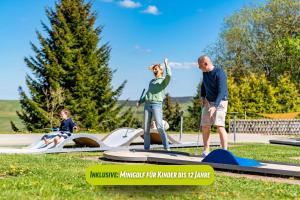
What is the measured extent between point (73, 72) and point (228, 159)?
23579mm

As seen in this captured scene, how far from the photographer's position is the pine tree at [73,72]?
30750 millimetres

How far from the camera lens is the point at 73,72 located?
30859 millimetres

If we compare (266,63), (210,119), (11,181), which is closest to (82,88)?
(266,63)

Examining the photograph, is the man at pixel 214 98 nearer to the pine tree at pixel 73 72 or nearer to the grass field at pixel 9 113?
the pine tree at pixel 73 72

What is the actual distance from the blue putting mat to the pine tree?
888 inches

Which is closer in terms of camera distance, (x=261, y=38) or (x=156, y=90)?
(x=156, y=90)

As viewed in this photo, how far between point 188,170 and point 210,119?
3.46 meters

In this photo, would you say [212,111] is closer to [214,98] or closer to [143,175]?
[214,98]

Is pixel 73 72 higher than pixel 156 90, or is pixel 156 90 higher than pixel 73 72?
pixel 73 72

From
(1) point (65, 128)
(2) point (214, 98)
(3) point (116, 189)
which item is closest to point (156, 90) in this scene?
(2) point (214, 98)

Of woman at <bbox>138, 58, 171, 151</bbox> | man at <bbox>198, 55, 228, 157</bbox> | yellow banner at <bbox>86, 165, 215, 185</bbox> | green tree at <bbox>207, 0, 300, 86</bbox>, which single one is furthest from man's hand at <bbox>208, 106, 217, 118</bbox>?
green tree at <bbox>207, 0, 300, 86</bbox>

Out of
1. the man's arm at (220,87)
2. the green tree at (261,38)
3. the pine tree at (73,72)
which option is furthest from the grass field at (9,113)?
the man's arm at (220,87)

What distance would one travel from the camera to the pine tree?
30.8 m

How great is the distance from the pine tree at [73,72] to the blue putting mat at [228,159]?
22560mm
